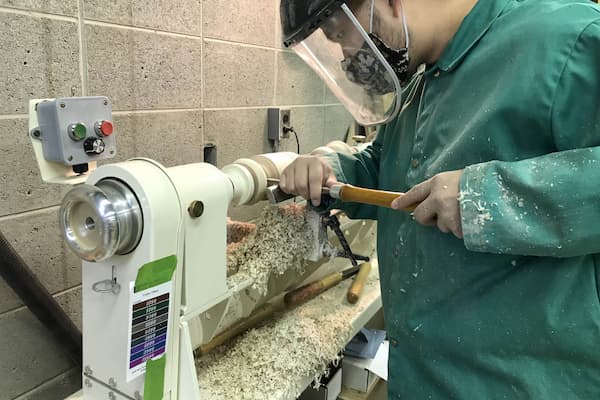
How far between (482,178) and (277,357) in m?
0.61

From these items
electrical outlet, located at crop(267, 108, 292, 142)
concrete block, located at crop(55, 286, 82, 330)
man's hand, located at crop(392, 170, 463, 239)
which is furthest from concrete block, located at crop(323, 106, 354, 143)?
man's hand, located at crop(392, 170, 463, 239)

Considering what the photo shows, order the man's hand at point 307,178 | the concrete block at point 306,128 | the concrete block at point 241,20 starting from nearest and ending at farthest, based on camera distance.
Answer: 1. the man's hand at point 307,178
2. the concrete block at point 241,20
3. the concrete block at point 306,128

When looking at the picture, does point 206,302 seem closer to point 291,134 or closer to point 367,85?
point 367,85

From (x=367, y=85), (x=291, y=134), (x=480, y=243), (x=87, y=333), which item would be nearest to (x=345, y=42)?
(x=367, y=85)

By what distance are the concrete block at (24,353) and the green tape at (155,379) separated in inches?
22.2

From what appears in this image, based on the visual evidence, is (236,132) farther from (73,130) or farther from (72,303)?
(73,130)

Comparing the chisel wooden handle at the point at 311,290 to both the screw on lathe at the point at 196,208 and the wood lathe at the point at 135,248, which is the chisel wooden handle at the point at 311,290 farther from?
the screw on lathe at the point at 196,208

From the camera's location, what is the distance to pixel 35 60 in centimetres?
107

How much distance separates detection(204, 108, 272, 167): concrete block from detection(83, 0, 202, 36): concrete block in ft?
0.95

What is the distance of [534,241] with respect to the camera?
2.19 ft

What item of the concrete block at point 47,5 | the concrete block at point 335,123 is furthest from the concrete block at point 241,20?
the concrete block at point 335,123

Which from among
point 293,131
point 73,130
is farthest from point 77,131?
point 293,131

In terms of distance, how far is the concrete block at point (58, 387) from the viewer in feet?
4.02

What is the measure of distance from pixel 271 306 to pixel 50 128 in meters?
0.69
